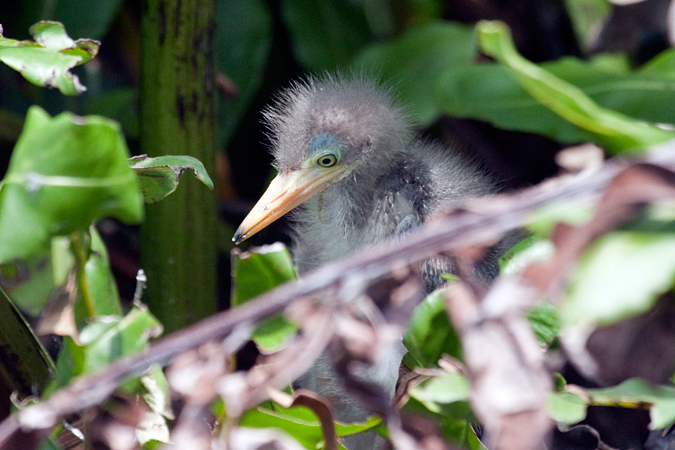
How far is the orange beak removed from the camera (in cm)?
131

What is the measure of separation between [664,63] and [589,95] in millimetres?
152

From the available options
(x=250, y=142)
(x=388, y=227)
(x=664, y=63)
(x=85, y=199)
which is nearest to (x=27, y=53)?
(x=85, y=199)

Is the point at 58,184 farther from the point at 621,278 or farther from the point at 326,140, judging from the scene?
the point at 326,140

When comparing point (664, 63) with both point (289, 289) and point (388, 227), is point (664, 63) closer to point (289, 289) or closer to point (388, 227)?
point (388, 227)

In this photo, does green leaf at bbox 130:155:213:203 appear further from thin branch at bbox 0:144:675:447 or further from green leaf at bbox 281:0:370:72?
green leaf at bbox 281:0:370:72

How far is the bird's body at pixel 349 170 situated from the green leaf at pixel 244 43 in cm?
54

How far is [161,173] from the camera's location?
93 centimetres

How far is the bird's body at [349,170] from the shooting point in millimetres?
1275

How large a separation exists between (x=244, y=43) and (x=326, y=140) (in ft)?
2.53

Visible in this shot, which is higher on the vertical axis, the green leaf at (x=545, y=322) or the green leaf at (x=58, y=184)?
the green leaf at (x=58, y=184)

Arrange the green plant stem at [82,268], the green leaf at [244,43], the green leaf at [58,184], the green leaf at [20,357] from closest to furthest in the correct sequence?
the green leaf at [58,184] → the green plant stem at [82,268] → the green leaf at [20,357] → the green leaf at [244,43]

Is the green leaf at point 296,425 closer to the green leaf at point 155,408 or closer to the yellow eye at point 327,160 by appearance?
the green leaf at point 155,408

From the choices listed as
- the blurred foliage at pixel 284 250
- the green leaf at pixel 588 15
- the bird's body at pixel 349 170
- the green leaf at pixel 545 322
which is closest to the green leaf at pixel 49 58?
the blurred foliage at pixel 284 250

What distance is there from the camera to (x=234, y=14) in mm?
1982
